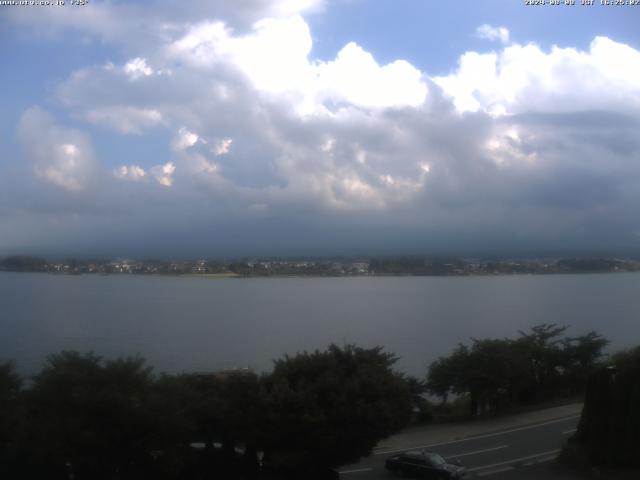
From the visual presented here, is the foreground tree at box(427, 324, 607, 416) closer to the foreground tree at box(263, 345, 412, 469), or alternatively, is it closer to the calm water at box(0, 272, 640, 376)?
the calm water at box(0, 272, 640, 376)

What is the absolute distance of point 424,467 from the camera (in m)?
11.8

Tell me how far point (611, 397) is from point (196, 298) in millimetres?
53007

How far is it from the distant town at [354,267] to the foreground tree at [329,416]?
70424mm

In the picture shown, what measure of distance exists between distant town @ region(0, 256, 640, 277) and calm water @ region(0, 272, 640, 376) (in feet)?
5.88

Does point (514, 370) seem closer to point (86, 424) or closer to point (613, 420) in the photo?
point (613, 420)

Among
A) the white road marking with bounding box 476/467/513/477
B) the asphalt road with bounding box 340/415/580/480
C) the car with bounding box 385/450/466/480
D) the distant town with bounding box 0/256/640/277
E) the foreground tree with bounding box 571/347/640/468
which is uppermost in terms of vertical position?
the distant town with bounding box 0/256/640/277

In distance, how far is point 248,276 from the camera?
84.3 meters

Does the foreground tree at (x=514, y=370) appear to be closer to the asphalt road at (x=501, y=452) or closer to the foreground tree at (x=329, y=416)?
the asphalt road at (x=501, y=452)

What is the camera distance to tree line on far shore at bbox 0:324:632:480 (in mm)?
9719

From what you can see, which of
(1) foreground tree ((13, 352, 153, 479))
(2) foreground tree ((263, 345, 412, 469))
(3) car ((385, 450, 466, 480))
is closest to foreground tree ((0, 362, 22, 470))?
(1) foreground tree ((13, 352, 153, 479))

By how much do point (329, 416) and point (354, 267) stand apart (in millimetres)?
80119

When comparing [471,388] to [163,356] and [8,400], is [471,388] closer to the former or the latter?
[8,400]

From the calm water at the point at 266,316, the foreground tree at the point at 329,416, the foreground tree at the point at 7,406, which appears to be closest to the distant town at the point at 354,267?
the calm water at the point at 266,316

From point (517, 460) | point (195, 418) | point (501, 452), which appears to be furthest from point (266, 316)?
point (195, 418)
